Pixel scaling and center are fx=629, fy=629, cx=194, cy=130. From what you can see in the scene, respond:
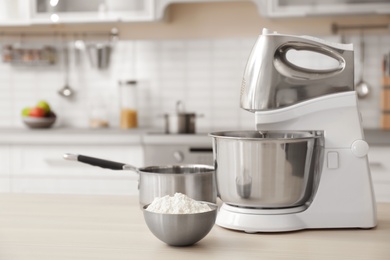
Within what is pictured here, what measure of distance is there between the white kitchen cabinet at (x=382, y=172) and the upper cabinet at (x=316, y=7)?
2.48ft

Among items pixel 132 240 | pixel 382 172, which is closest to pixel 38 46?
pixel 382 172

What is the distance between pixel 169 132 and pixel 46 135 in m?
0.66

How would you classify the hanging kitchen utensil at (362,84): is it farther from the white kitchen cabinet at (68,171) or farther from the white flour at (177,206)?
the white flour at (177,206)

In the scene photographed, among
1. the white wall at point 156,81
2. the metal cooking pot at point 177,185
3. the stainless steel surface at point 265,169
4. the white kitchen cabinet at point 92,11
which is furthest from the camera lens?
Answer: the white wall at point 156,81

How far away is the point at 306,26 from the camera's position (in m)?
3.65

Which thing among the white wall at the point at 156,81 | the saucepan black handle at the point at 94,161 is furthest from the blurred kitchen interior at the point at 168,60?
the saucepan black handle at the point at 94,161

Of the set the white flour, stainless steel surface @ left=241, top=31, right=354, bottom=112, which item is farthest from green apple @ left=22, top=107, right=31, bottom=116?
the white flour

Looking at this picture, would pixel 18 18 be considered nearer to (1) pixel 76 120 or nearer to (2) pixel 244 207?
(1) pixel 76 120

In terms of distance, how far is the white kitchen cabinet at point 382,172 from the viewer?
3025 millimetres

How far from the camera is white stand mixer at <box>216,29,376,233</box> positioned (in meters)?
1.39

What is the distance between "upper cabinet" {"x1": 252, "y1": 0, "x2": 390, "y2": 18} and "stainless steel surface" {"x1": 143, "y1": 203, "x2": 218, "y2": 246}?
2.33m

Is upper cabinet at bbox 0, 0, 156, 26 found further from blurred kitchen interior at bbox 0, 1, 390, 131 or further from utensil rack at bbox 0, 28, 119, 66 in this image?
utensil rack at bbox 0, 28, 119, 66

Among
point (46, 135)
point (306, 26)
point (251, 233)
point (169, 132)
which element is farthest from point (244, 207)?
point (306, 26)

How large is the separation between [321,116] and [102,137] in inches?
79.0
